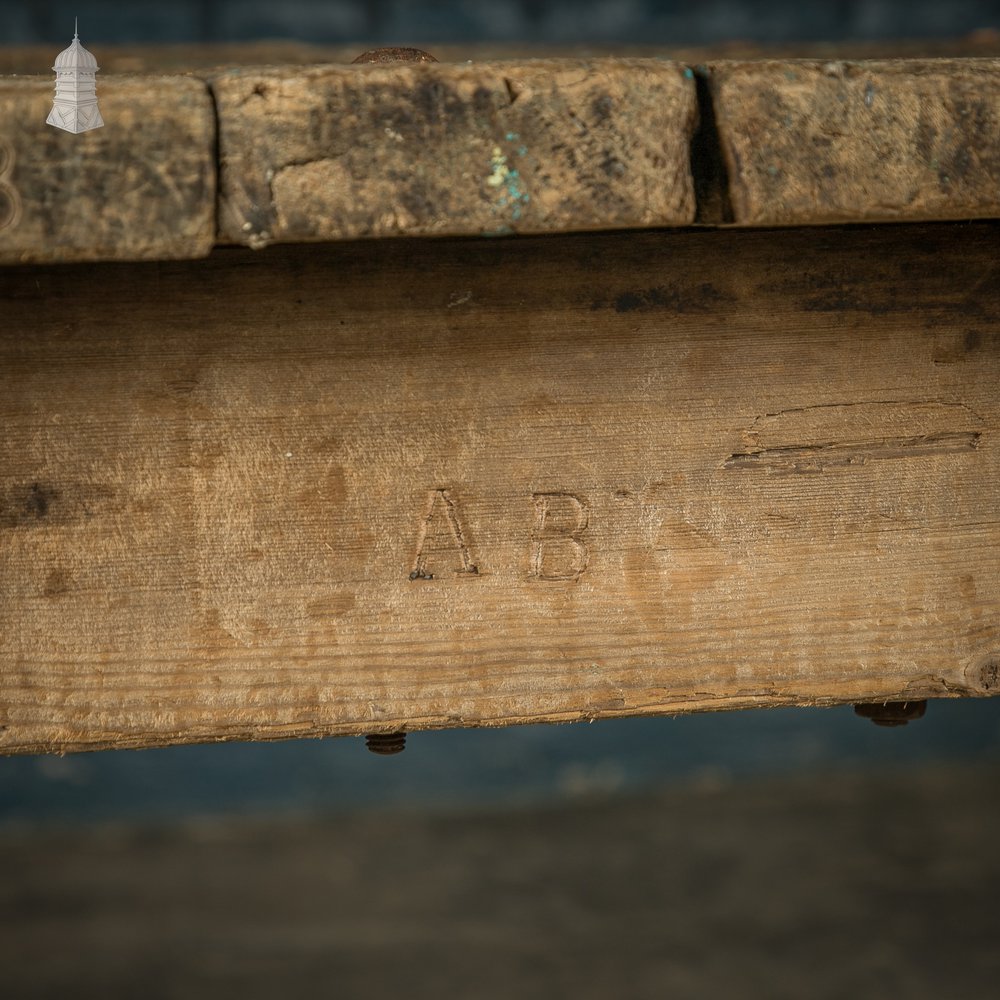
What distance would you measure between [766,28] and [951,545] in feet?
9.17

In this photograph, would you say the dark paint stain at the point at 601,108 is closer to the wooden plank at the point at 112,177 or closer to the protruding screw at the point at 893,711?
the wooden plank at the point at 112,177

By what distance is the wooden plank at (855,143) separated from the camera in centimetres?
68

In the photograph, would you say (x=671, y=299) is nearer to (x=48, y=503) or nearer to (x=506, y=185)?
(x=506, y=185)

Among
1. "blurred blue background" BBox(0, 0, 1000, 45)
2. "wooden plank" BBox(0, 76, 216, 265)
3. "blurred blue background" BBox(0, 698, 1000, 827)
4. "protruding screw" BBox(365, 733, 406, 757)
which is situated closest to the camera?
"wooden plank" BBox(0, 76, 216, 265)

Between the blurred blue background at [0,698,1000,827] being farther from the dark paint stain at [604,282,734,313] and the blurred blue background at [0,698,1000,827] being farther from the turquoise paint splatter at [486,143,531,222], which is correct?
the turquoise paint splatter at [486,143,531,222]

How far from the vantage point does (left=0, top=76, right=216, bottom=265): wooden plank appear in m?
0.62

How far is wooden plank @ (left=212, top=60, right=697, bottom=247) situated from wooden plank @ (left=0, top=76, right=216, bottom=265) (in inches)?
0.7

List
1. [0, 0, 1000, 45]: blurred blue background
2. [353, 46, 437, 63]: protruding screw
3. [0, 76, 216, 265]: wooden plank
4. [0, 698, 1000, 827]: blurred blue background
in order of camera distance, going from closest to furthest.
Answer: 1. [0, 76, 216, 265]: wooden plank
2. [353, 46, 437, 63]: protruding screw
3. [0, 0, 1000, 45]: blurred blue background
4. [0, 698, 1000, 827]: blurred blue background

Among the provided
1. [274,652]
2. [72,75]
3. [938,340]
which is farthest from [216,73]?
[938,340]

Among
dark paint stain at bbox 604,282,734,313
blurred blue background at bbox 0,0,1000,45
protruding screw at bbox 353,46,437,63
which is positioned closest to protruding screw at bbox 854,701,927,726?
dark paint stain at bbox 604,282,734,313

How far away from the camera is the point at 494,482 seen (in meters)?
0.82

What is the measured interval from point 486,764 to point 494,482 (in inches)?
122

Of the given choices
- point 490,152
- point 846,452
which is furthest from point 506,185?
point 846,452

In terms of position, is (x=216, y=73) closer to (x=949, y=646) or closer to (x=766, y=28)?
(x=949, y=646)
